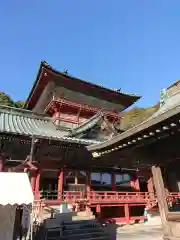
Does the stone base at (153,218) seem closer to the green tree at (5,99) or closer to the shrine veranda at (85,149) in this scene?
the shrine veranda at (85,149)

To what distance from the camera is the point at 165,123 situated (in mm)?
4773

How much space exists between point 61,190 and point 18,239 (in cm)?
662

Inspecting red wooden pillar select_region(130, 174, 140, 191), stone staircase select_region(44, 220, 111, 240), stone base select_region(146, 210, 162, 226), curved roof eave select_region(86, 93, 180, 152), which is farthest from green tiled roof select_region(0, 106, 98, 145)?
curved roof eave select_region(86, 93, 180, 152)

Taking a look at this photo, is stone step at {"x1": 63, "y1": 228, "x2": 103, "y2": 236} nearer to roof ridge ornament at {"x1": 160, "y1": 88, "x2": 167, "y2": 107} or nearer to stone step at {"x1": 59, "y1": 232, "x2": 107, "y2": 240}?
stone step at {"x1": 59, "y1": 232, "x2": 107, "y2": 240}

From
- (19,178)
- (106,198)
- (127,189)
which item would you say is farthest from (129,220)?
(19,178)

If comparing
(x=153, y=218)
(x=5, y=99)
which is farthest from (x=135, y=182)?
(x=5, y=99)

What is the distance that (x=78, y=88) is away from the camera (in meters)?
22.9

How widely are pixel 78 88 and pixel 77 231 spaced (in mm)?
14562

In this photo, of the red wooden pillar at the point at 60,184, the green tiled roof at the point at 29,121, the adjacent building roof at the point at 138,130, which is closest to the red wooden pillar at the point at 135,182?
the green tiled roof at the point at 29,121

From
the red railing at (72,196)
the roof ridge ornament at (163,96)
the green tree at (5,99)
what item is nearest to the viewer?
the roof ridge ornament at (163,96)

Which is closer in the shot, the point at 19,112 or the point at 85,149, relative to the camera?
the point at 85,149

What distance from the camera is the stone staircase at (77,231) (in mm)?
10203

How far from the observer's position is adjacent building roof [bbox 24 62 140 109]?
21109mm

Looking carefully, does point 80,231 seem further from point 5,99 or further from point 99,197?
point 5,99
